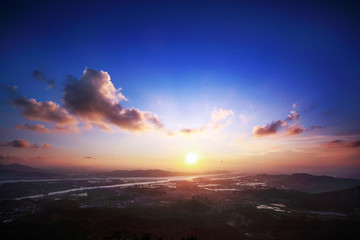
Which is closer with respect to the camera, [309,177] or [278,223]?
[278,223]

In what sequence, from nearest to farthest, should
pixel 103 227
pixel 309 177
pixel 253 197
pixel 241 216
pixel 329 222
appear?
pixel 103 227 < pixel 329 222 < pixel 241 216 < pixel 253 197 < pixel 309 177

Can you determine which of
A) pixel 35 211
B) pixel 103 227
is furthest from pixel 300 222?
pixel 35 211

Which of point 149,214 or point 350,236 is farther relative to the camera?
point 149,214

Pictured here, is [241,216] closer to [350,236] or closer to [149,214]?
[350,236]

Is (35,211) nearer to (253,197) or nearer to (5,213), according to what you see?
(5,213)

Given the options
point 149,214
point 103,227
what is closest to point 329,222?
point 149,214

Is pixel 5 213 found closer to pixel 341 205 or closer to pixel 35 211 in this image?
pixel 35 211

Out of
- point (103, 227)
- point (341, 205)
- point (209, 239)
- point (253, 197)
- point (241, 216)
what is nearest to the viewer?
point (209, 239)

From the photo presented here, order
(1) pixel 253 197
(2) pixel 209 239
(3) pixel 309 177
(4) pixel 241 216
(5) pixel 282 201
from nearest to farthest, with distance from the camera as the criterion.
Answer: (2) pixel 209 239 → (4) pixel 241 216 → (5) pixel 282 201 → (1) pixel 253 197 → (3) pixel 309 177

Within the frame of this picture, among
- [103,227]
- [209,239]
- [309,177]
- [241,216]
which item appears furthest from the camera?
[309,177]
